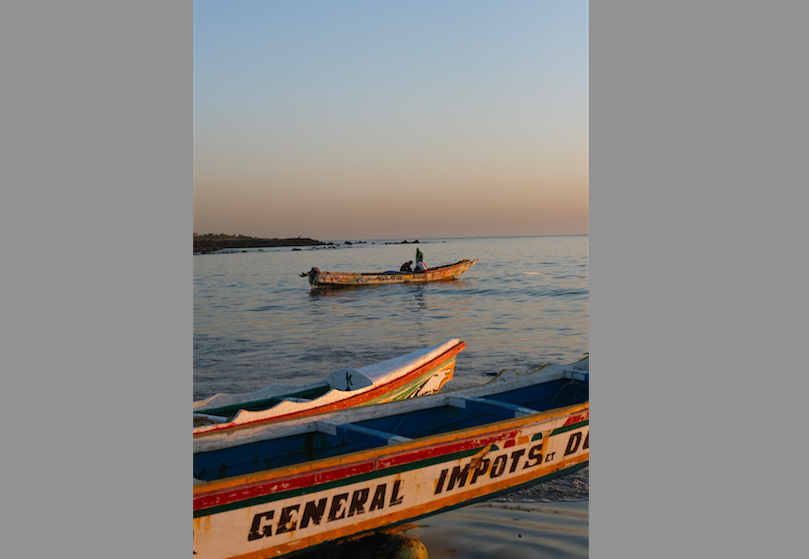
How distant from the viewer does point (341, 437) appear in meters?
4.88

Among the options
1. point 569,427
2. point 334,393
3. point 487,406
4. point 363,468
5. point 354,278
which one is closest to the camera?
point 363,468

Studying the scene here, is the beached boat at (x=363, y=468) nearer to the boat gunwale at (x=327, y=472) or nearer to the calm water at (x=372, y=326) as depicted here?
the boat gunwale at (x=327, y=472)

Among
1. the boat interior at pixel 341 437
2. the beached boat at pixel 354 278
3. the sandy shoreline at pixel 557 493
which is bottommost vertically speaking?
the sandy shoreline at pixel 557 493

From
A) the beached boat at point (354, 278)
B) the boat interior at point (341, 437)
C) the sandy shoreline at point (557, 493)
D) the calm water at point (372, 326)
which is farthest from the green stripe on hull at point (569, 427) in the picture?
the beached boat at point (354, 278)

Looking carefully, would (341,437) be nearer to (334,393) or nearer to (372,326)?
(334,393)

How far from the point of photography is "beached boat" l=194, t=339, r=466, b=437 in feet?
17.2

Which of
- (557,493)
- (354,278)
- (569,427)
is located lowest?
(557,493)

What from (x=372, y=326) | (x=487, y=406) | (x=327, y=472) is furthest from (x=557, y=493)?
(x=372, y=326)

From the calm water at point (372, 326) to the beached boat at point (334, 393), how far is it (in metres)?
2.09

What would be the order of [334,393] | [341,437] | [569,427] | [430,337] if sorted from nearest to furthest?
[341,437] → [569,427] → [334,393] → [430,337]

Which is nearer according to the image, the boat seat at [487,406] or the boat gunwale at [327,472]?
the boat gunwale at [327,472]

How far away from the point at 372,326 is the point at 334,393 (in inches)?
426

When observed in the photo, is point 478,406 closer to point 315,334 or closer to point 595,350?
point 595,350

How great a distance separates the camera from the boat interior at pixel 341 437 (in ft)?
15.1
